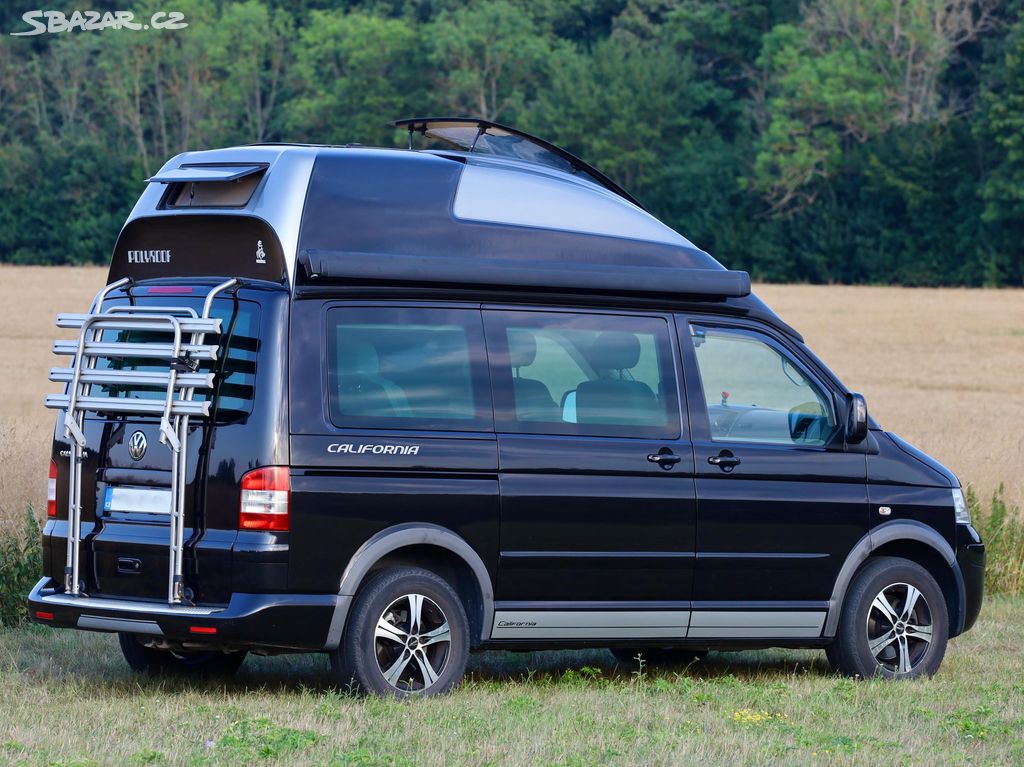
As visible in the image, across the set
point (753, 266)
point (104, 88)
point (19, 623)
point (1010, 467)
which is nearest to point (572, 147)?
point (753, 266)

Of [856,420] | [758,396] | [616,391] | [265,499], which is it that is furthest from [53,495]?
[856,420]

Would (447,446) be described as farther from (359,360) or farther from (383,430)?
(359,360)

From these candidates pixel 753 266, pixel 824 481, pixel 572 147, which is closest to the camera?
pixel 824 481

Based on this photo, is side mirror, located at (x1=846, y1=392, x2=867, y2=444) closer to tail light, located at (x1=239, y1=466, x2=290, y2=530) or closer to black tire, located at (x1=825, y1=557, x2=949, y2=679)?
black tire, located at (x1=825, y1=557, x2=949, y2=679)

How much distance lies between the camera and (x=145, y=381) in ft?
25.7

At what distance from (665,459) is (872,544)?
4.20ft

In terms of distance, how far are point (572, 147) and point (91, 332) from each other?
75.3 m

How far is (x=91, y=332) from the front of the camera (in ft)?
Answer: 26.9

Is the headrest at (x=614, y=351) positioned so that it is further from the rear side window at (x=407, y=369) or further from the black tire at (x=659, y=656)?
the black tire at (x=659, y=656)

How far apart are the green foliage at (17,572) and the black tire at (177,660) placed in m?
1.76

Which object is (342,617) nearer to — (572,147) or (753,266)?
(753,266)

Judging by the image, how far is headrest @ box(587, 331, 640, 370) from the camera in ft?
28.5

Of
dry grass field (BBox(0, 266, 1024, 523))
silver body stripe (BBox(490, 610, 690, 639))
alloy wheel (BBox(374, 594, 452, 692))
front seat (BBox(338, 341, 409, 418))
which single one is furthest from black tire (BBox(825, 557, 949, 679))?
dry grass field (BBox(0, 266, 1024, 523))

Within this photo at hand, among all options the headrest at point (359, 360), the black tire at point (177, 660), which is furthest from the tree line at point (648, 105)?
the headrest at point (359, 360)
